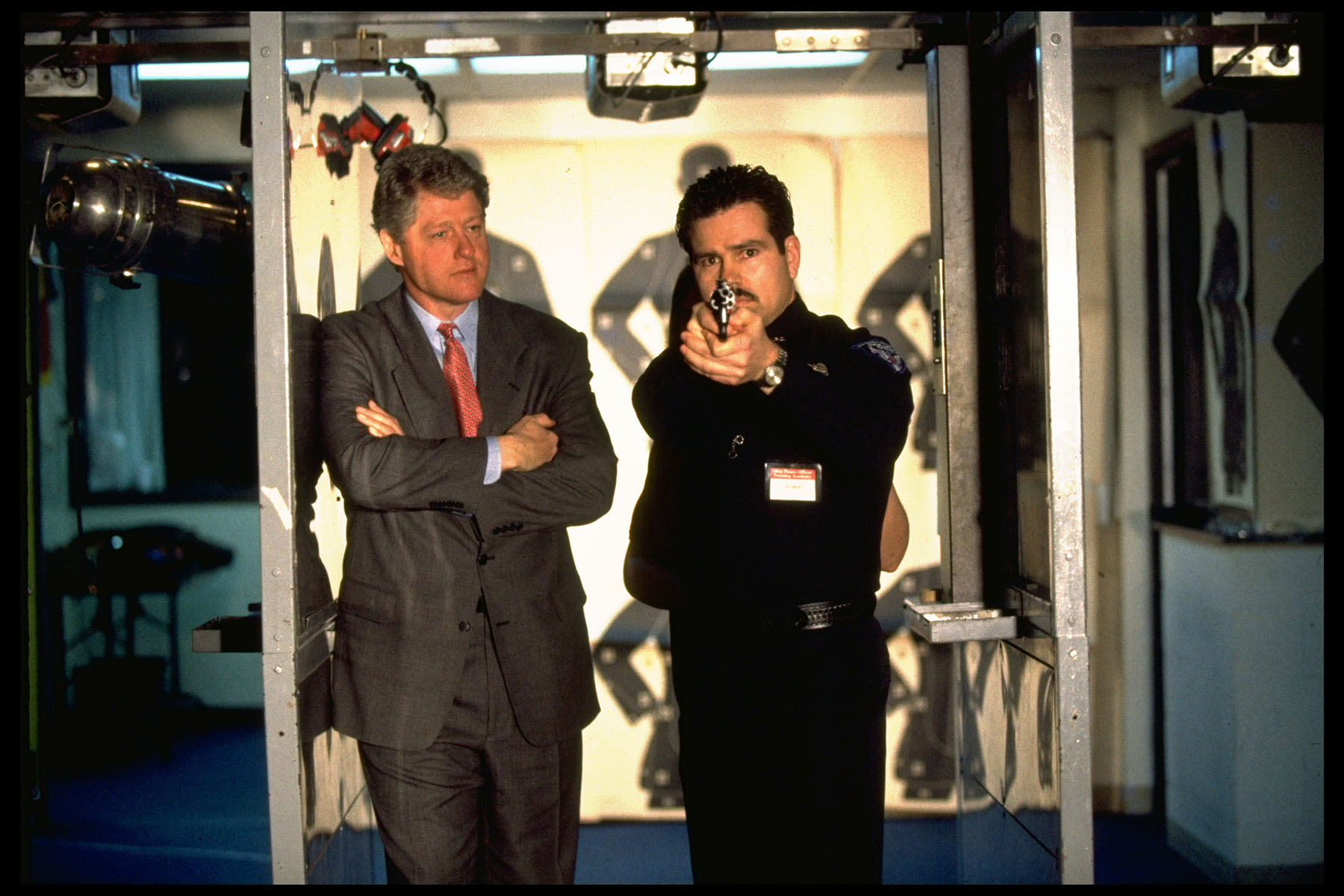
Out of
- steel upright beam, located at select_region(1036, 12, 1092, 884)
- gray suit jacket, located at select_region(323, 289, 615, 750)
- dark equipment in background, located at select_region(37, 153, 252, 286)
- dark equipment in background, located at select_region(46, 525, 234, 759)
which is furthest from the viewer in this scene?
dark equipment in background, located at select_region(46, 525, 234, 759)

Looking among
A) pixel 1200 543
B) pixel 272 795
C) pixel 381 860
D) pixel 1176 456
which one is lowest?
pixel 381 860

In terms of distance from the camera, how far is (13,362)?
3.13 metres

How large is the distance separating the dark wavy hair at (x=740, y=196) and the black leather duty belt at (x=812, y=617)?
0.78 metres

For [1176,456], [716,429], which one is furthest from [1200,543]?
[716,429]

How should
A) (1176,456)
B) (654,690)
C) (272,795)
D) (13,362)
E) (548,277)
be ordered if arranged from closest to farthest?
(272,795) < (13,362) < (548,277) < (654,690) < (1176,456)

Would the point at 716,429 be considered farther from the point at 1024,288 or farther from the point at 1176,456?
the point at 1176,456

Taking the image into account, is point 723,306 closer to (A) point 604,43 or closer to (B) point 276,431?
(B) point 276,431

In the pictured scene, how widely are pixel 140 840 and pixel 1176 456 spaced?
4.32 m

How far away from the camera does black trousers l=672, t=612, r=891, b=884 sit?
2043 mm

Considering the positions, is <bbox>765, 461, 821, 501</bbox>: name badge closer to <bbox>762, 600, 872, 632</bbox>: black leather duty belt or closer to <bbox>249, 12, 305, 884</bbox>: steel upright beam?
<bbox>762, 600, 872, 632</bbox>: black leather duty belt

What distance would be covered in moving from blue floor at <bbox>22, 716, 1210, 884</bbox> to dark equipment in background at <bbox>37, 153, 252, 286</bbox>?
2.14 m

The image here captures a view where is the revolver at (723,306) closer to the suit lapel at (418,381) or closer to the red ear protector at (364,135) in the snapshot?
the suit lapel at (418,381)

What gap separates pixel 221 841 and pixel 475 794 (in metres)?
2.25

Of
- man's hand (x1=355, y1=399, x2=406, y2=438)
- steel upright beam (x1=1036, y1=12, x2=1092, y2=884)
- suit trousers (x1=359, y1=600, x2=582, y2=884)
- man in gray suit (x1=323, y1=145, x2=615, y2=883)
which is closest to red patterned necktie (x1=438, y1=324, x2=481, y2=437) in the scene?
man in gray suit (x1=323, y1=145, x2=615, y2=883)
